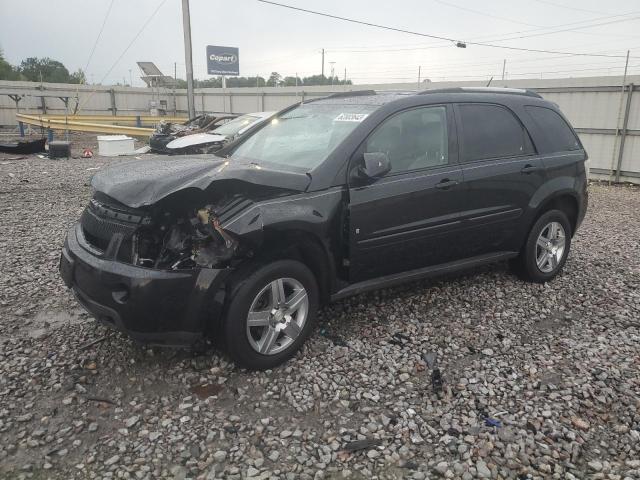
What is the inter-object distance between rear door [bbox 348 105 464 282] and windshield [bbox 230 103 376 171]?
0.81ft

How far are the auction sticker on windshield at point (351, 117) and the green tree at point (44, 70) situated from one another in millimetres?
63744

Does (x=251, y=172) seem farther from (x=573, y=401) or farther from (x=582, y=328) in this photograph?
(x=582, y=328)

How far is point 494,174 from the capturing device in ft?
14.5

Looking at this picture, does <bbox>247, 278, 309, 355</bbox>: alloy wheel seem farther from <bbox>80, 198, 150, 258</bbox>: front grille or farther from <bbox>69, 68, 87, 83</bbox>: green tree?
<bbox>69, 68, 87, 83</bbox>: green tree

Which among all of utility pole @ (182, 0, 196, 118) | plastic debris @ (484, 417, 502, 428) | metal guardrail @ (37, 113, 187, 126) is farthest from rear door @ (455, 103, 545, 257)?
metal guardrail @ (37, 113, 187, 126)

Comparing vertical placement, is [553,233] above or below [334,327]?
above

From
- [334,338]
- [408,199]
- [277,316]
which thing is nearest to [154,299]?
[277,316]

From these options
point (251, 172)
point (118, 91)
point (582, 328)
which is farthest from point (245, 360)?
point (118, 91)

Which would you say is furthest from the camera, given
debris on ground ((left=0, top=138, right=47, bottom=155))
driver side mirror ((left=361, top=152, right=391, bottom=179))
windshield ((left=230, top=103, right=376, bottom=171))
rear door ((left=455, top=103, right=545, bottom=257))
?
debris on ground ((left=0, top=138, right=47, bottom=155))

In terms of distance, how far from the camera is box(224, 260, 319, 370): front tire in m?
3.16

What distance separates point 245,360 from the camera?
327cm

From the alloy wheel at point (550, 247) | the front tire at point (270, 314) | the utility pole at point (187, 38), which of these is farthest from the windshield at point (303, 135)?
the utility pole at point (187, 38)

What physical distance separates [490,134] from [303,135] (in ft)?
5.58

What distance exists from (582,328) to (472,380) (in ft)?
4.71
